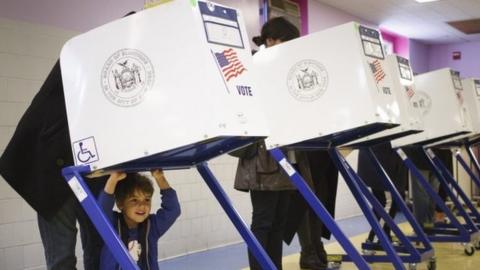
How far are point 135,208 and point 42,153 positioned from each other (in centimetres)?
40

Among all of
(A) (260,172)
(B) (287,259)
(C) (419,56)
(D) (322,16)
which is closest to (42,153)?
(A) (260,172)

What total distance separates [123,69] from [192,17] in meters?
0.27

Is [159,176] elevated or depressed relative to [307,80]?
depressed

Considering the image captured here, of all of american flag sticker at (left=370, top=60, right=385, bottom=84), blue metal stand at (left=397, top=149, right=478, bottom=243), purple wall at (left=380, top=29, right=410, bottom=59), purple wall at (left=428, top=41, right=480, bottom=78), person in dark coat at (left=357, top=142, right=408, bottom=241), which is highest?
purple wall at (left=380, top=29, right=410, bottom=59)

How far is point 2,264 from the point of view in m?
3.79

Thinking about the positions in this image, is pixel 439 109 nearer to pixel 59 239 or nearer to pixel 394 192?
pixel 394 192

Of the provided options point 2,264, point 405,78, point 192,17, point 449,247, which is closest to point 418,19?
point 449,247

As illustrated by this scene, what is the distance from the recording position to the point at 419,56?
413 inches

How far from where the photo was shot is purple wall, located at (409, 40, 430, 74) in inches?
402

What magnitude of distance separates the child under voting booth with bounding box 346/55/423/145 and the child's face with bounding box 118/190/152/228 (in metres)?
1.79

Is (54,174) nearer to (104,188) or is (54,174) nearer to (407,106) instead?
(104,188)

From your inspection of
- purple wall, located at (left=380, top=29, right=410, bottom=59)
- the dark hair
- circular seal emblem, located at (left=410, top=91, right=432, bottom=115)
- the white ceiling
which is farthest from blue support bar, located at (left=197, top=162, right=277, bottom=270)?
purple wall, located at (left=380, top=29, right=410, bottom=59)

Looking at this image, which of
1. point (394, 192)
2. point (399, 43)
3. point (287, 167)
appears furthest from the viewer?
point (399, 43)

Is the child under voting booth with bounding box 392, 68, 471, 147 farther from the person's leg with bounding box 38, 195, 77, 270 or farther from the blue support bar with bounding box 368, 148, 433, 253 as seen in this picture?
the person's leg with bounding box 38, 195, 77, 270
